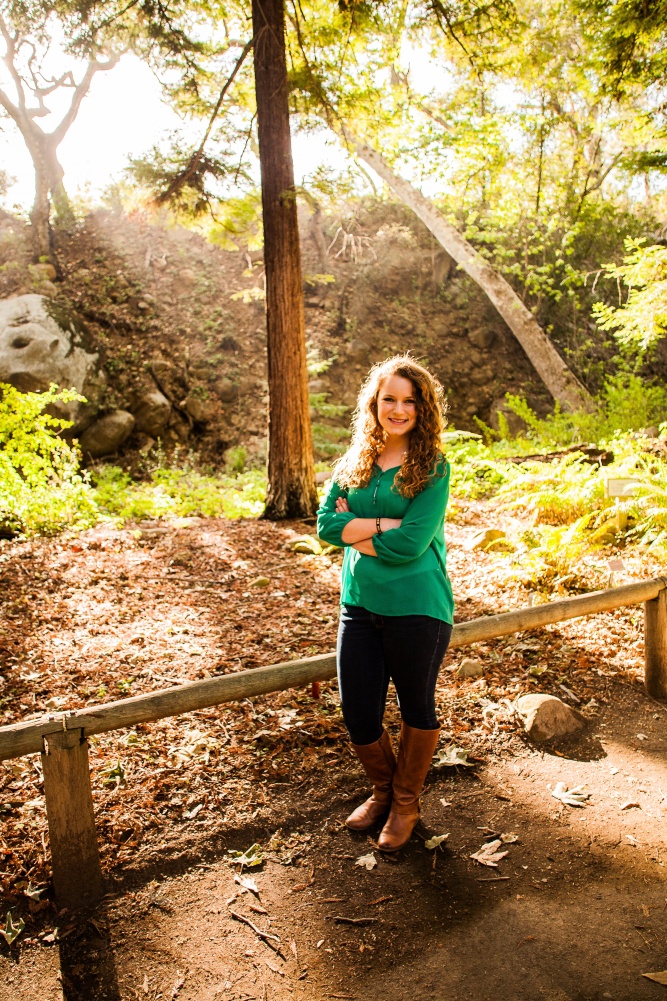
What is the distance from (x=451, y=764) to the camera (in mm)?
3510

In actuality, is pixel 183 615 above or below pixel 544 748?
above

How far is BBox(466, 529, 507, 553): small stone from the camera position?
645cm

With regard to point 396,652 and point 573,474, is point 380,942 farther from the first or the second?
point 573,474

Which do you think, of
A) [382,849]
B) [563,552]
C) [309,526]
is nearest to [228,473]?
[309,526]

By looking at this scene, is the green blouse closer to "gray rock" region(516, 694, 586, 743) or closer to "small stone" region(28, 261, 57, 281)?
"gray rock" region(516, 694, 586, 743)

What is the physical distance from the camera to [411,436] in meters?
2.79

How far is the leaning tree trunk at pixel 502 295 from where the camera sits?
1384 centimetres

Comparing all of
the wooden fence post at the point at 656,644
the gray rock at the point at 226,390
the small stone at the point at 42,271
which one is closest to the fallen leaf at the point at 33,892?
the wooden fence post at the point at 656,644

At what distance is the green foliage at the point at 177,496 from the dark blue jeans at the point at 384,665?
5.65 meters

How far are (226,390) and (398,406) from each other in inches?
470

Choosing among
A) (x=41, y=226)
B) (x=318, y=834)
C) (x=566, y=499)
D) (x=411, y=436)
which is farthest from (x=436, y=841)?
(x=41, y=226)

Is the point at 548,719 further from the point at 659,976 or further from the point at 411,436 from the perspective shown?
the point at 411,436

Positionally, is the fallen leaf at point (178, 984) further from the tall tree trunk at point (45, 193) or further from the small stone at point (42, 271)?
the tall tree trunk at point (45, 193)

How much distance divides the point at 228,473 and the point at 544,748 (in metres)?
9.67
